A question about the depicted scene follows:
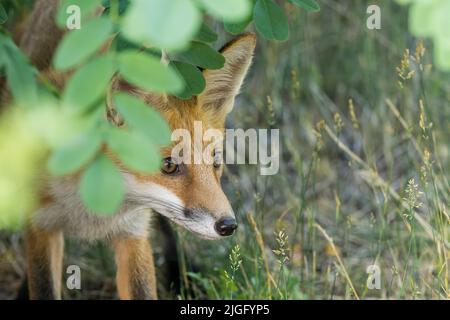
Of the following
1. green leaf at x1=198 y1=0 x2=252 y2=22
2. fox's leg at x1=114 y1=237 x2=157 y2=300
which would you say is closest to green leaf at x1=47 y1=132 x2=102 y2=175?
green leaf at x1=198 y1=0 x2=252 y2=22

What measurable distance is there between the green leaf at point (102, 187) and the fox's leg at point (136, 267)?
2218mm

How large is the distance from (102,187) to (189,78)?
4.17 ft

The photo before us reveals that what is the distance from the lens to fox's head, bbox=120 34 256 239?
318 cm

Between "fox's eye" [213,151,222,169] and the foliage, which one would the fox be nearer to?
"fox's eye" [213,151,222,169]

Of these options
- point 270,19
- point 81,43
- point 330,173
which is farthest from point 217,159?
point 330,173

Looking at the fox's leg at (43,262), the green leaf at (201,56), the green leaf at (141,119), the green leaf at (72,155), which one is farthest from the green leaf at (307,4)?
the fox's leg at (43,262)

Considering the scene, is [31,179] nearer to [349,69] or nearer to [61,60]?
[61,60]

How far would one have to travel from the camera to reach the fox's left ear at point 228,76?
340 centimetres

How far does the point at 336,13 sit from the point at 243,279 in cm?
301

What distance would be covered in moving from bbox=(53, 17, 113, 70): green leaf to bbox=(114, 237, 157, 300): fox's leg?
7.15 feet

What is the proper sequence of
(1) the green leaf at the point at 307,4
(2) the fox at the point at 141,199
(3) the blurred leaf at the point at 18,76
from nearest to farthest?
(3) the blurred leaf at the point at 18,76, (1) the green leaf at the point at 307,4, (2) the fox at the point at 141,199

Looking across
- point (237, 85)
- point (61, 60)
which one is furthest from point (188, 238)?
point (61, 60)

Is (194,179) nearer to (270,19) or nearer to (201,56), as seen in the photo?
(201,56)

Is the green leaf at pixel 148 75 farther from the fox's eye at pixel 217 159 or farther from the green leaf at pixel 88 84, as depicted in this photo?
the fox's eye at pixel 217 159
